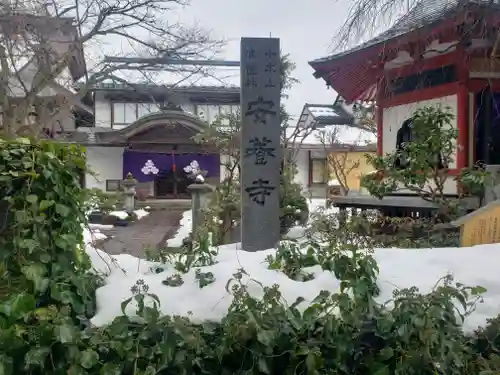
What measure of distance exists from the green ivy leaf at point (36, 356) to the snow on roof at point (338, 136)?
17.3 m

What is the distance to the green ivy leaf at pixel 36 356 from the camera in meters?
1.80

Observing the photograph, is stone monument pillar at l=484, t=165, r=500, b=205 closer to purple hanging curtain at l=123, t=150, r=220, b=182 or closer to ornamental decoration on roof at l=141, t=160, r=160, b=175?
purple hanging curtain at l=123, t=150, r=220, b=182

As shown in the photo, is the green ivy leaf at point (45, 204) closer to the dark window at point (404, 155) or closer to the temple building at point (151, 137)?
the dark window at point (404, 155)

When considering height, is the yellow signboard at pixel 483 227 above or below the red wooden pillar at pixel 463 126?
below

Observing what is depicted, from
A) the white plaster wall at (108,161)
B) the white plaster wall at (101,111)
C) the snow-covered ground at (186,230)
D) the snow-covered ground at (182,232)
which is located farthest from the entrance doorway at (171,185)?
the snow-covered ground at (182,232)

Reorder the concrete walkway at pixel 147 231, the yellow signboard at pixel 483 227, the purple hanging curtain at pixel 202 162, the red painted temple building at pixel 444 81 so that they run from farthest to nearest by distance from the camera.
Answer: the purple hanging curtain at pixel 202 162
the concrete walkway at pixel 147 231
the red painted temple building at pixel 444 81
the yellow signboard at pixel 483 227

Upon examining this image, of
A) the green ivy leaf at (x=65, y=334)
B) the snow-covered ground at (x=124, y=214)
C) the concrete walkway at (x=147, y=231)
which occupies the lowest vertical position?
the concrete walkway at (x=147, y=231)

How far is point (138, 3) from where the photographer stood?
10281 mm

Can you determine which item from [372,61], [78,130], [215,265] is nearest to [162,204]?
[78,130]

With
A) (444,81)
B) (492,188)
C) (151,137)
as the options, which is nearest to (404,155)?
(492,188)

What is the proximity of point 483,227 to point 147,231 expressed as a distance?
10134 mm

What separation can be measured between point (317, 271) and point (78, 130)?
744 inches

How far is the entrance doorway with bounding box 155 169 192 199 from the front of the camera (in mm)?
20469

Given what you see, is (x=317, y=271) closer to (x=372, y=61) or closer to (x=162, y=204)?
(x=372, y=61)
